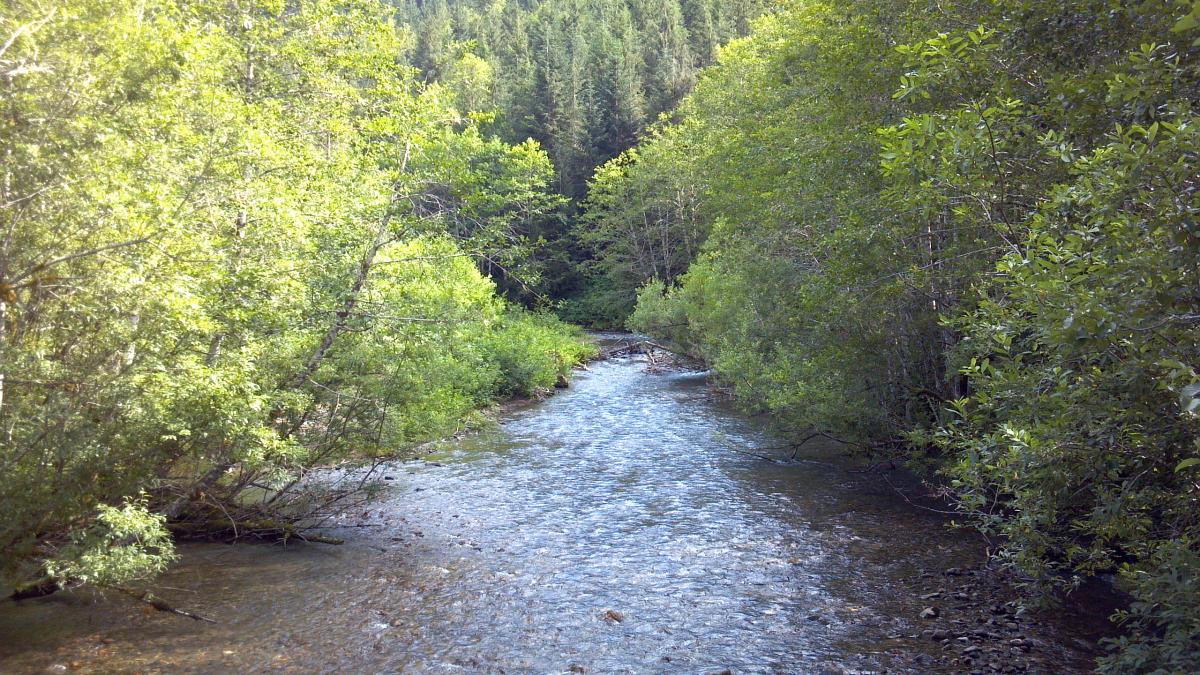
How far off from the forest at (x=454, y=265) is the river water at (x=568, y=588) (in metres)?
0.81

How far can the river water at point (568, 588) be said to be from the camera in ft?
25.4

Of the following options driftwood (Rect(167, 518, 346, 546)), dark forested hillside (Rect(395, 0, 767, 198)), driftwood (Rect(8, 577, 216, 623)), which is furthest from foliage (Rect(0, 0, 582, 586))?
dark forested hillside (Rect(395, 0, 767, 198))

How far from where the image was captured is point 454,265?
42.9ft

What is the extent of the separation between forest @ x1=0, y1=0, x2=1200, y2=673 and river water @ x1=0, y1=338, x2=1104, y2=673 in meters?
0.81

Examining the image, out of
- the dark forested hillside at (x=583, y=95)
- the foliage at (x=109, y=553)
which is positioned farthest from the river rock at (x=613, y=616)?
the dark forested hillside at (x=583, y=95)

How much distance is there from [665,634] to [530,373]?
17.6m

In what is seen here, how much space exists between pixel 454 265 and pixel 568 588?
6.00m

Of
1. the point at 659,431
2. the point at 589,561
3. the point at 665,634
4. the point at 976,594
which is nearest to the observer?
the point at 665,634

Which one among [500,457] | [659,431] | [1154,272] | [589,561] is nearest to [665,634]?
[589,561]

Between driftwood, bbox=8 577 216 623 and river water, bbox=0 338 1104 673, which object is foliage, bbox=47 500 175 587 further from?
driftwood, bbox=8 577 216 623

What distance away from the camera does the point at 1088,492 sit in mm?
7113

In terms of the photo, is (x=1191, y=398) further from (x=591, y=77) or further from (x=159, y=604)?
(x=591, y=77)

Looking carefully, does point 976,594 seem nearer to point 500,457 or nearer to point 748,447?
point 748,447

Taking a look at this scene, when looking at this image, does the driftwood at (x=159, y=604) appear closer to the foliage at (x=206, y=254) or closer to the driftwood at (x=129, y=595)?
the driftwood at (x=129, y=595)
